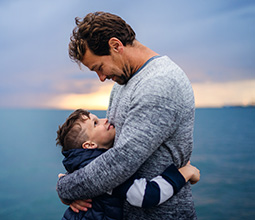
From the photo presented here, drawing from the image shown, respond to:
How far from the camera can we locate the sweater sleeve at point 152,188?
4.36 ft

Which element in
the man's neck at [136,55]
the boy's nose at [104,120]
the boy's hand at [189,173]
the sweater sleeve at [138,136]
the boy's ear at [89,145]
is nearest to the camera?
the sweater sleeve at [138,136]

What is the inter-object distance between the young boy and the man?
2.5 inches

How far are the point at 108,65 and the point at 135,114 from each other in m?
0.44

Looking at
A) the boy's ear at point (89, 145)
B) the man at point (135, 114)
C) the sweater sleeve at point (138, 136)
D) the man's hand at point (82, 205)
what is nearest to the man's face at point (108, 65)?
the man at point (135, 114)

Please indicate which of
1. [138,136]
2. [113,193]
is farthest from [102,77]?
[113,193]

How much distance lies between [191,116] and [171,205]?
1.64ft

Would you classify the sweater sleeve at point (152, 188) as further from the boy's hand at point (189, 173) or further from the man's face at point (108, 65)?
the man's face at point (108, 65)

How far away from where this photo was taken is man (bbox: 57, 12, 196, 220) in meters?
1.28

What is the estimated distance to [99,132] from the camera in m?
1.76

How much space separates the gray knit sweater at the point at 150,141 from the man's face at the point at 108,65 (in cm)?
9

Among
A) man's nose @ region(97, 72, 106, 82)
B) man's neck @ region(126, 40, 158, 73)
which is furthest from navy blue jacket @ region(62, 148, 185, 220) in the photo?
man's neck @ region(126, 40, 158, 73)

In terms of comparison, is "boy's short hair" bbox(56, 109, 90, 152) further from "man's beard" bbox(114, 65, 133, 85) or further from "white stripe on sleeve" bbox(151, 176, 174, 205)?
"white stripe on sleeve" bbox(151, 176, 174, 205)

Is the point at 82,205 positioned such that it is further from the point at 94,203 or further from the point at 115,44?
Answer: the point at 115,44

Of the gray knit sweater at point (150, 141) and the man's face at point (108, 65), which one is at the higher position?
the man's face at point (108, 65)
